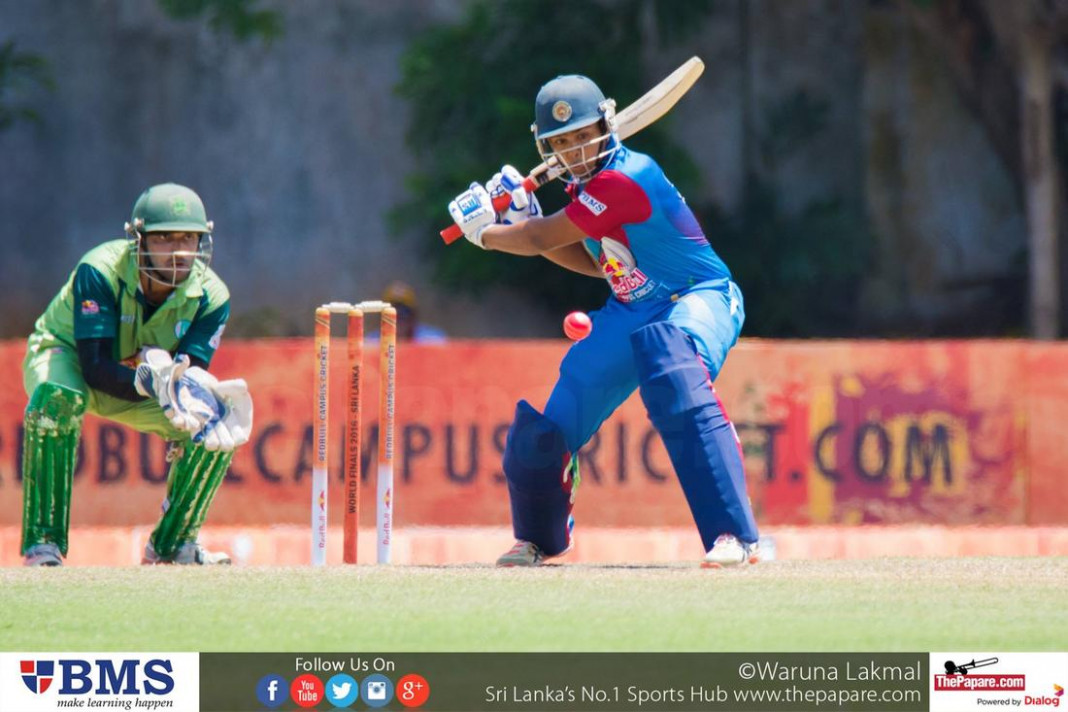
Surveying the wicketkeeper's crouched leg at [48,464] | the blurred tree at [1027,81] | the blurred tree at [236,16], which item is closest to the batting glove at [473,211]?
the wicketkeeper's crouched leg at [48,464]

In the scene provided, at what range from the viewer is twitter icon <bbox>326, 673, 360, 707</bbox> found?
4.80m

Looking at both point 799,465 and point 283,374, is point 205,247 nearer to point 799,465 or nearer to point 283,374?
point 283,374

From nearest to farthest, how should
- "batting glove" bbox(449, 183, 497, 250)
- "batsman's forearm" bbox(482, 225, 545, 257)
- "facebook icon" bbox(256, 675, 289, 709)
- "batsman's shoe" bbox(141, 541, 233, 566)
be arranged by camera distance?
"facebook icon" bbox(256, 675, 289, 709) → "batsman's forearm" bbox(482, 225, 545, 257) → "batting glove" bbox(449, 183, 497, 250) → "batsman's shoe" bbox(141, 541, 233, 566)

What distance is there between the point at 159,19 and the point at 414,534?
8.99 m

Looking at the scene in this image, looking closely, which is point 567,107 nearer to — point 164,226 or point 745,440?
point 164,226

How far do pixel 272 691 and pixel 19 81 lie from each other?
1376 centimetres

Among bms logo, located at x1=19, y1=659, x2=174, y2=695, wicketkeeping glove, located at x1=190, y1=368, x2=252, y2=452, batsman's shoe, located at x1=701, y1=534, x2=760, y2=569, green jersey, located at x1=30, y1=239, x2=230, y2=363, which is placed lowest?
bms logo, located at x1=19, y1=659, x2=174, y2=695

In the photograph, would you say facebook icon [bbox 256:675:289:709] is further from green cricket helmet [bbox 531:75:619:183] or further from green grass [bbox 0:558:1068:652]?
green cricket helmet [bbox 531:75:619:183]

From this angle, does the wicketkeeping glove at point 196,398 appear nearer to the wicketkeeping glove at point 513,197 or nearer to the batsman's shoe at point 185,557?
the batsman's shoe at point 185,557

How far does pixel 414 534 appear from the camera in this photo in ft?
33.8

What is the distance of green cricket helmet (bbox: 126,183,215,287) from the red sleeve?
5.25 feet

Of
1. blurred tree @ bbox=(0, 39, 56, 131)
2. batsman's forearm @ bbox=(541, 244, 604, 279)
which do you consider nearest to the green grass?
batsman's forearm @ bbox=(541, 244, 604, 279)

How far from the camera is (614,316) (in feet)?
22.4

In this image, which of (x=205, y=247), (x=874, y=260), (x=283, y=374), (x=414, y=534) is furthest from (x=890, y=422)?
(x=874, y=260)
